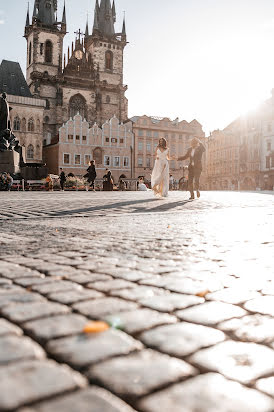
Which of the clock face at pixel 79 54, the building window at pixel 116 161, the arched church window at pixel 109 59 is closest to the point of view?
the building window at pixel 116 161

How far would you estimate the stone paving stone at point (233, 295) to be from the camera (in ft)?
6.70

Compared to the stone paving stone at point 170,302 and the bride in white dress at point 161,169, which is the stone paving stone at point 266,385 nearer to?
the stone paving stone at point 170,302

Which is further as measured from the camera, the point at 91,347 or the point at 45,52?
the point at 45,52

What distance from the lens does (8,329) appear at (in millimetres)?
1516

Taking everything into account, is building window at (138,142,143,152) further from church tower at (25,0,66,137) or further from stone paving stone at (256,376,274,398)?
stone paving stone at (256,376,274,398)

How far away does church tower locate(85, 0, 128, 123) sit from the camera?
7150 centimetres

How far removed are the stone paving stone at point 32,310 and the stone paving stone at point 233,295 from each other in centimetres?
76

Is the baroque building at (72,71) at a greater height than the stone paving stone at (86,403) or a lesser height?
greater

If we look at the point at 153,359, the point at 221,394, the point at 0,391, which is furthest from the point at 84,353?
the point at 221,394

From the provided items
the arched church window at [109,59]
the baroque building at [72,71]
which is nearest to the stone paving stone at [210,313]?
the baroque building at [72,71]

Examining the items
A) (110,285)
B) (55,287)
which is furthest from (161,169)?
(55,287)

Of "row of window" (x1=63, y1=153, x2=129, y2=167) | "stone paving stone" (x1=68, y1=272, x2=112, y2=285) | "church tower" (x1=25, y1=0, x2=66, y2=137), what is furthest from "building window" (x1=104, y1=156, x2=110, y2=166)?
"stone paving stone" (x1=68, y1=272, x2=112, y2=285)

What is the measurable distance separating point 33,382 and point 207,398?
1.52 feet

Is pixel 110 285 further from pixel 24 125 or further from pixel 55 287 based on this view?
pixel 24 125
